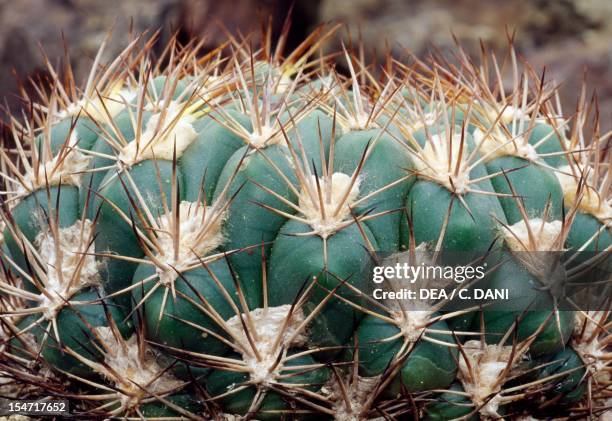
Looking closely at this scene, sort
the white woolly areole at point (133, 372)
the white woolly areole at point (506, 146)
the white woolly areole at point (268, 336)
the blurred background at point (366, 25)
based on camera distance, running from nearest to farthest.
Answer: the white woolly areole at point (268, 336) < the white woolly areole at point (133, 372) < the white woolly areole at point (506, 146) < the blurred background at point (366, 25)

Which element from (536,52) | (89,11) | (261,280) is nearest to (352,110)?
(261,280)

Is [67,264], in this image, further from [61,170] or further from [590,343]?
[590,343]

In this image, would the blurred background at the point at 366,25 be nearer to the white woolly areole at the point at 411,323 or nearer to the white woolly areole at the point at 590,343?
the white woolly areole at the point at 590,343

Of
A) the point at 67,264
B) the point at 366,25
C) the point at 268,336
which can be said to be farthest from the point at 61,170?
the point at 366,25

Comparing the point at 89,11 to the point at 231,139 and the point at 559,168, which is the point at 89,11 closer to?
the point at 231,139

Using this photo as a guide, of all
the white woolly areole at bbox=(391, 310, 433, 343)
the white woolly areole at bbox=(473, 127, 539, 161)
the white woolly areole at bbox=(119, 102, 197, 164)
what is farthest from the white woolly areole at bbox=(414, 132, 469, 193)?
the white woolly areole at bbox=(119, 102, 197, 164)

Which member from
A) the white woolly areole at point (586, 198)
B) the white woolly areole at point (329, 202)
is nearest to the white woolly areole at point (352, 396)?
the white woolly areole at point (329, 202)
